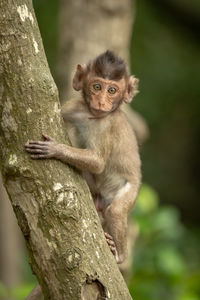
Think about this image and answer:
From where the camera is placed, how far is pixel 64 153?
4.13 metres

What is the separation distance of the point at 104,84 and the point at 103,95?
0.13 m

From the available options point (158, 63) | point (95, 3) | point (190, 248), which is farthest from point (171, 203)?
point (95, 3)

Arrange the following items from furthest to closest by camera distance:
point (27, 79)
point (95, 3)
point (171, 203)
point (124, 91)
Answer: point (171, 203)
point (95, 3)
point (124, 91)
point (27, 79)

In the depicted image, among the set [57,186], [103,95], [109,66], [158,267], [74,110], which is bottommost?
[158,267]

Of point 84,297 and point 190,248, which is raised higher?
point 84,297

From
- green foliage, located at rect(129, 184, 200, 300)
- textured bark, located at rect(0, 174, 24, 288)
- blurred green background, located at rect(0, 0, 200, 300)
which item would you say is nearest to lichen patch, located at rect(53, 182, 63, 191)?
green foliage, located at rect(129, 184, 200, 300)

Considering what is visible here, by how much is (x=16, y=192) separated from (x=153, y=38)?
37.6 feet

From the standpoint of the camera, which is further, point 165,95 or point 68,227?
point 165,95

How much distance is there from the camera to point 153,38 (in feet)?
48.6

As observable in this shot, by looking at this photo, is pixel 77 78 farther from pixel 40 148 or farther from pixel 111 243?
pixel 40 148

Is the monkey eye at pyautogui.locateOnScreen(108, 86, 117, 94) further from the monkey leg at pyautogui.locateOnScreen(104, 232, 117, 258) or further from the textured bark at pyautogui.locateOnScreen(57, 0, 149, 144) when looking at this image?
the textured bark at pyautogui.locateOnScreen(57, 0, 149, 144)

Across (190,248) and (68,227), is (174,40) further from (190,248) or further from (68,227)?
(68,227)

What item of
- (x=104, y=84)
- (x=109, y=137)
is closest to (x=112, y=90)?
(x=104, y=84)

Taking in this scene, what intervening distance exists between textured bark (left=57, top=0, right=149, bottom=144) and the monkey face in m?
3.03
